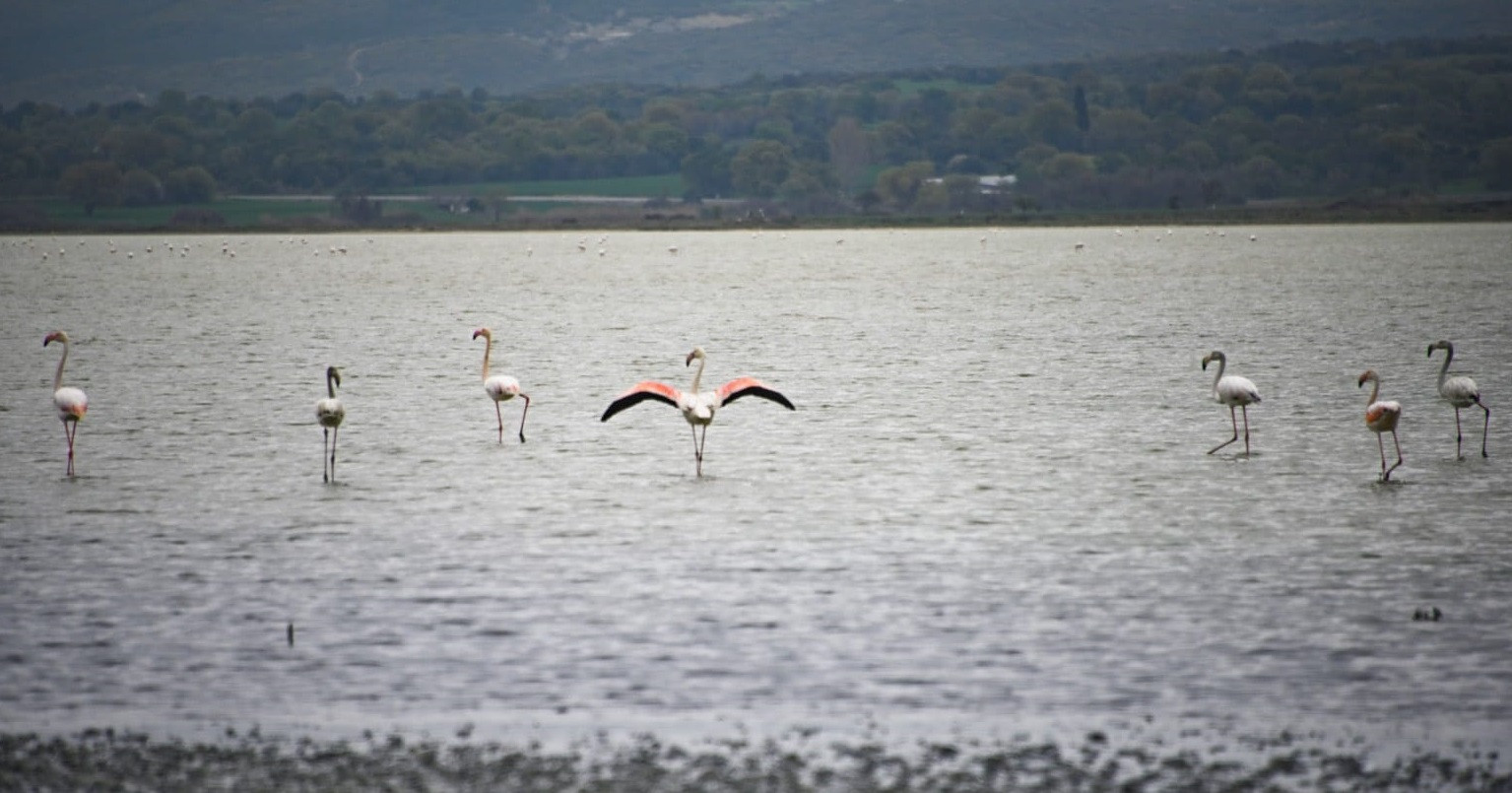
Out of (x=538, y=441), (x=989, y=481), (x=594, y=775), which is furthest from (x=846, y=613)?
(x=538, y=441)

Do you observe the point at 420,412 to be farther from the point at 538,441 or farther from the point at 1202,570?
the point at 1202,570

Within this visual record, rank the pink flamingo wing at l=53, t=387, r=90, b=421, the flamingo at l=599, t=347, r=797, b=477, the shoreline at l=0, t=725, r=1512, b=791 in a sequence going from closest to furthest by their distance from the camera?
the shoreline at l=0, t=725, r=1512, b=791 < the flamingo at l=599, t=347, r=797, b=477 < the pink flamingo wing at l=53, t=387, r=90, b=421

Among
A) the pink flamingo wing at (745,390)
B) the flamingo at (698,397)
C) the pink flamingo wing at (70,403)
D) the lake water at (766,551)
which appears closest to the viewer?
the lake water at (766,551)

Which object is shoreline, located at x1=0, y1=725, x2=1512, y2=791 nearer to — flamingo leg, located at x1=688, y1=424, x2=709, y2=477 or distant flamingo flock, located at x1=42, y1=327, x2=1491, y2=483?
distant flamingo flock, located at x1=42, y1=327, x2=1491, y2=483

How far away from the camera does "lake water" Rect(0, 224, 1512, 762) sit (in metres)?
13.0

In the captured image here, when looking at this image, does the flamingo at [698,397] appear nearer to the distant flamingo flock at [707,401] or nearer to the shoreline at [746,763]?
the distant flamingo flock at [707,401]

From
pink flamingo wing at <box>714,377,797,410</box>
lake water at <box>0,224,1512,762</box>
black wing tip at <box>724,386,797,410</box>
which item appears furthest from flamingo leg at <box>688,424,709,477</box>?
black wing tip at <box>724,386,797,410</box>

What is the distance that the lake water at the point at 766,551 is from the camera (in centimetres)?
1295

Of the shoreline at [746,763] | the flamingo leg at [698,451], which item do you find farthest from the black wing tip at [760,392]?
the shoreline at [746,763]

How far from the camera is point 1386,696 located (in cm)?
1281

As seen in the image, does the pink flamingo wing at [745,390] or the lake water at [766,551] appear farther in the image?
the pink flamingo wing at [745,390]

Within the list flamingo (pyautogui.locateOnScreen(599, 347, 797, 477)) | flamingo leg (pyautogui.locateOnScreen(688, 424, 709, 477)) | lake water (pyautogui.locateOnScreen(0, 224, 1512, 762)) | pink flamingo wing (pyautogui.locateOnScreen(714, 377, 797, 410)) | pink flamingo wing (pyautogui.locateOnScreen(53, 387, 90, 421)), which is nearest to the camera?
lake water (pyautogui.locateOnScreen(0, 224, 1512, 762))

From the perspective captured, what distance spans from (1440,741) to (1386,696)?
0.99m

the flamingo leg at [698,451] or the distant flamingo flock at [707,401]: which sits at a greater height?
the distant flamingo flock at [707,401]
